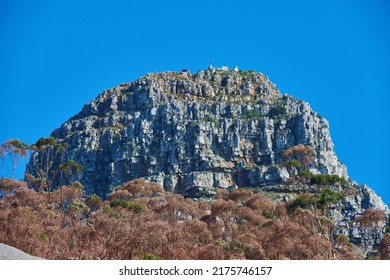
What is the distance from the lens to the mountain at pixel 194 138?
143875 millimetres

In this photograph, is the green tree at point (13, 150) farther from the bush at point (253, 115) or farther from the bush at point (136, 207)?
the bush at point (253, 115)

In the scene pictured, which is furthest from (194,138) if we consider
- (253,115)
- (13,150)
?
(13,150)

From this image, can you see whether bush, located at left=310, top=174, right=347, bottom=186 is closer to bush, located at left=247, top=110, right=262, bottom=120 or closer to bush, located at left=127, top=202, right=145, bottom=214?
bush, located at left=127, top=202, right=145, bottom=214

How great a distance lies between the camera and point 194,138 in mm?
153500

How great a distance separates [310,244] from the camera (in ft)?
102

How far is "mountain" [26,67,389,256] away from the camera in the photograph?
143875mm

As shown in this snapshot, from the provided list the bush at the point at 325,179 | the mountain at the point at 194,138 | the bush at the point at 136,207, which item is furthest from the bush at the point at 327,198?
the mountain at the point at 194,138

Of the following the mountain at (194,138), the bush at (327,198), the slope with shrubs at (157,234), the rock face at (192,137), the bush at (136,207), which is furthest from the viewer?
the rock face at (192,137)

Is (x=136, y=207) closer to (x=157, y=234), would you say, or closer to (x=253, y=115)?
(x=157, y=234)

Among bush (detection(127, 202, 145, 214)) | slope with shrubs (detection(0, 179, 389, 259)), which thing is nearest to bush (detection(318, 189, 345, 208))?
slope with shrubs (detection(0, 179, 389, 259))
